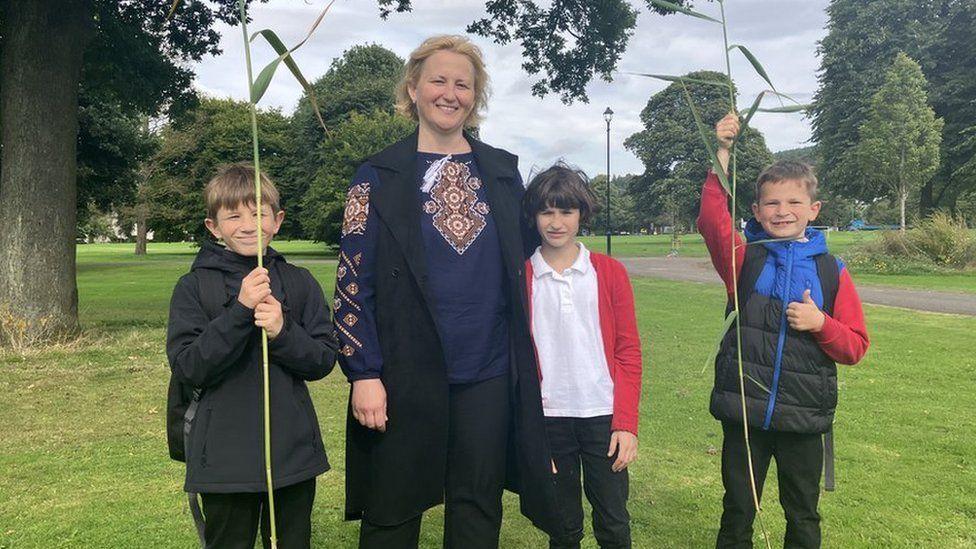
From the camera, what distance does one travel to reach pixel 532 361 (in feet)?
8.02

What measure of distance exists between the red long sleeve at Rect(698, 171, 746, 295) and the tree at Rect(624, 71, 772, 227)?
145 feet

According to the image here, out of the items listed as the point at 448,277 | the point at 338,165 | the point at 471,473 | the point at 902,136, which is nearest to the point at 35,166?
the point at 448,277

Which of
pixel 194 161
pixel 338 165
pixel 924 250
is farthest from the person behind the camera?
pixel 194 161

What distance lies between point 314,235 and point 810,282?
43.8 metres

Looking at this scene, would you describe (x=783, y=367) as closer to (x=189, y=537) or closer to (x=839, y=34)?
(x=189, y=537)

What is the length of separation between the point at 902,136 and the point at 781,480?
100ft

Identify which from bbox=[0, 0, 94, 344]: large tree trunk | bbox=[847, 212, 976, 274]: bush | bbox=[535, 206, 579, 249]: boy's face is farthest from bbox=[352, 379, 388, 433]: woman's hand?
bbox=[847, 212, 976, 274]: bush

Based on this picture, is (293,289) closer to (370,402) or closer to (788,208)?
(370,402)

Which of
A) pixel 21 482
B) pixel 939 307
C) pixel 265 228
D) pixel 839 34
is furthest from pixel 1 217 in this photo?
pixel 839 34

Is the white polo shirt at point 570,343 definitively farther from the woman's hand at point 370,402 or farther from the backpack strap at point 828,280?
the backpack strap at point 828,280

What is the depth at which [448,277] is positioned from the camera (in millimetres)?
2352

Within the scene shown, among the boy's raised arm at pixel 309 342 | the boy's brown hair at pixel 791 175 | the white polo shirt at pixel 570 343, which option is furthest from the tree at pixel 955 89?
the boy's raised arm at pixel 309 342

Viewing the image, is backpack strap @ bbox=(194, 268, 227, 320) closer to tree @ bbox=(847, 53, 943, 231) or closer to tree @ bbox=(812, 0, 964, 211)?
tree @ bbox=(847, 53, 943, 231)

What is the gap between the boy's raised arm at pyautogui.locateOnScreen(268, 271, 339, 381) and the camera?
2189 mm
